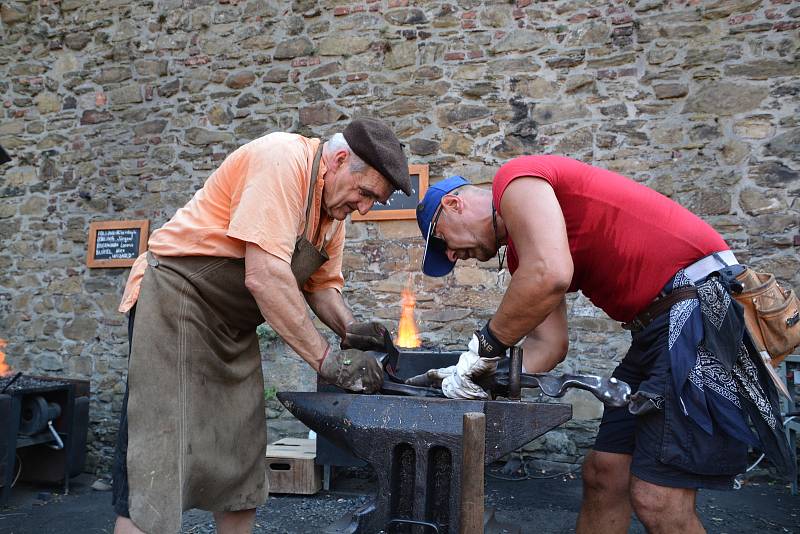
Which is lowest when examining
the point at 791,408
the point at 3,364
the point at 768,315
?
the point at 3,364

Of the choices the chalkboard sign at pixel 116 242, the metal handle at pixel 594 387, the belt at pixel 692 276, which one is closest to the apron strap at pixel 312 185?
the metal handle at pixel 594 387

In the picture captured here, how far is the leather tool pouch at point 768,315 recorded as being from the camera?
2.00 metres

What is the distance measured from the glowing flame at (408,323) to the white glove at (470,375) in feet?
8.73

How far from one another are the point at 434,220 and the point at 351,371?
728 millimetres

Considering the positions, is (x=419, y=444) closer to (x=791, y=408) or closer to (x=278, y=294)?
(x=278, y=294)

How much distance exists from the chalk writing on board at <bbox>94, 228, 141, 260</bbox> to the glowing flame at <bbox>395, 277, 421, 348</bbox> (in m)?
2.65

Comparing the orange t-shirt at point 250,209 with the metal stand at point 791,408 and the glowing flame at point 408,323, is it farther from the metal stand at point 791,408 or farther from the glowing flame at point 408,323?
the metal stand at point 791,408

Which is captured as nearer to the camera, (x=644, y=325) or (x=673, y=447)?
(x=673, y=447)

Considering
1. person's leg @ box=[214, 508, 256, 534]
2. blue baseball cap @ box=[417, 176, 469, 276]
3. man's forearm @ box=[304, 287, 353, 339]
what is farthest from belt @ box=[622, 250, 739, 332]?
person's leg @ box=[214, 508, 256, 534]

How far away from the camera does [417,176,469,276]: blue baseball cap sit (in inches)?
99.4

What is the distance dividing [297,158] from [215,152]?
3.85m

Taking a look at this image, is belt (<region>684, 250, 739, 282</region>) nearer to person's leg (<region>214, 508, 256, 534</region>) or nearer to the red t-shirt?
the red t-shirt

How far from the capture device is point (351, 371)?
7.23 ft

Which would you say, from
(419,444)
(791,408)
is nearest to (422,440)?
(419,444)
